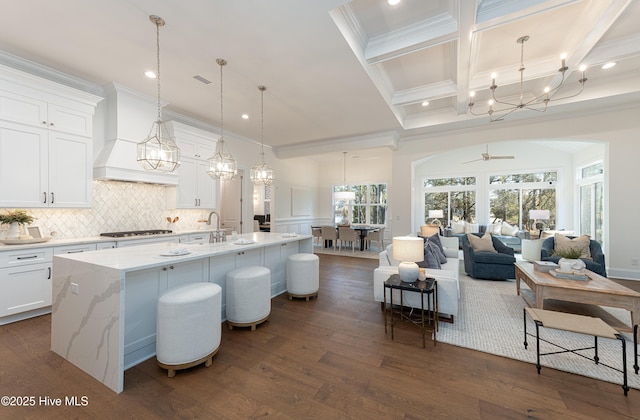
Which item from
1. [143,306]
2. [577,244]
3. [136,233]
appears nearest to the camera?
[143,306]

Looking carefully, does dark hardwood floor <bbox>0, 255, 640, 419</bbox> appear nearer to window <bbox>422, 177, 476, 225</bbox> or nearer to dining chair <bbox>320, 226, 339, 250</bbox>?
dining chair <bbox>320, 226, 339, 250</bbox>

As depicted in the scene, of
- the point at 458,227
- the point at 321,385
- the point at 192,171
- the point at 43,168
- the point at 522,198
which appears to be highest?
the point at 192,171

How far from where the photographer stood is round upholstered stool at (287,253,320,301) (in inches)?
147

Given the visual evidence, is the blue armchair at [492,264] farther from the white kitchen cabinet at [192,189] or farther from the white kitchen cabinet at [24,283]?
the white kitchen cabinet at [24,283]

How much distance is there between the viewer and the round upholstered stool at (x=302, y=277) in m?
3.75

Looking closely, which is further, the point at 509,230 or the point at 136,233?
the point at 509,230

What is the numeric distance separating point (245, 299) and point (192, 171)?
3392 millimetres

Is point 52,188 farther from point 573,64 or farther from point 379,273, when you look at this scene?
point 573,64

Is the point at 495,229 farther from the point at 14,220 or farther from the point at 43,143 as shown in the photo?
the point at 14,220

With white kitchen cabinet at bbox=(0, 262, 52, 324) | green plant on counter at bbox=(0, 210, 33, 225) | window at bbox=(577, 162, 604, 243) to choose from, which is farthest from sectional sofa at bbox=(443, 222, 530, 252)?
green plant on counter at bbox=(0, 210, 33, 225)

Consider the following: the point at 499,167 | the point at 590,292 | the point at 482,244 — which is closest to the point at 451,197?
the point at 499,167

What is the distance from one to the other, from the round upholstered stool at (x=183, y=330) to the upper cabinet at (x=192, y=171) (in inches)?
129

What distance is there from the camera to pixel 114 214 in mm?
4273

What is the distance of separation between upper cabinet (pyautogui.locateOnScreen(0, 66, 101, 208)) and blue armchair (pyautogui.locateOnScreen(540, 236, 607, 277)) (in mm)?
7817
